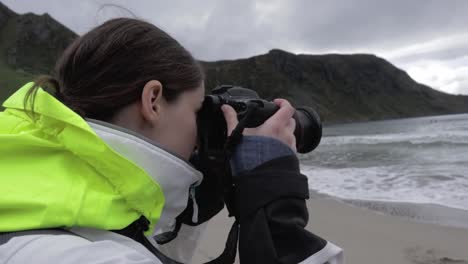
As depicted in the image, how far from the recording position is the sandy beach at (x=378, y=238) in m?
3.02

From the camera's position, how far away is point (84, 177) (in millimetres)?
667

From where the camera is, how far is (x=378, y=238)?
350 cm

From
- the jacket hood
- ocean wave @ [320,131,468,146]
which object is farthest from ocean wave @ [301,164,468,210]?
ocean wave @ [320,131,468,146]

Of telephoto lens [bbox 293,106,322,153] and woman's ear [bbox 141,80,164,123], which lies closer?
woman's ear [bbox 141,80,164,123]

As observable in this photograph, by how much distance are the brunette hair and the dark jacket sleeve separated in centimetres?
26

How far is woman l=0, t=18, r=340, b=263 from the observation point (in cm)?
59

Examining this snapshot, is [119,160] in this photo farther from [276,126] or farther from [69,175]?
[276,126]

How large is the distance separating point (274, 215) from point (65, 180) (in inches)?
16.4

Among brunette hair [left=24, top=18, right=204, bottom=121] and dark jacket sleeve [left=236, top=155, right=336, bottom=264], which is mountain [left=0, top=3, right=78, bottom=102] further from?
dark jacket sleeve [left=236, top=155, right=336, bottom=264]

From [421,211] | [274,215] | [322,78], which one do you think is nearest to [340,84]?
[322,78]

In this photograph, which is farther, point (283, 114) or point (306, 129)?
point (306, 129)

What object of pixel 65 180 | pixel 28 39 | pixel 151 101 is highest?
pixel 28 39

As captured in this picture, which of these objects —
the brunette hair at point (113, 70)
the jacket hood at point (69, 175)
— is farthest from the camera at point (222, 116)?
the jacket hood at point (69, 175)

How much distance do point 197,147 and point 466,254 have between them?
115 inches
